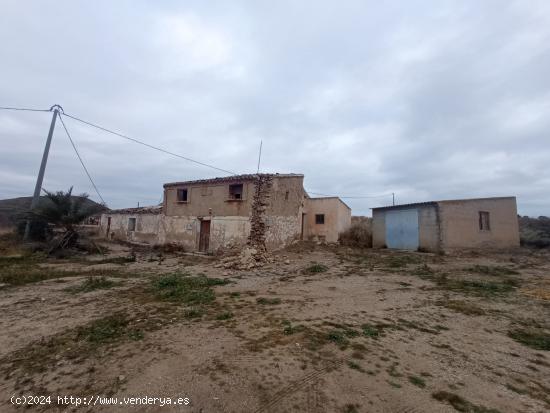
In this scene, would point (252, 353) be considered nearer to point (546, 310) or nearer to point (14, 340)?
point (14, 340)

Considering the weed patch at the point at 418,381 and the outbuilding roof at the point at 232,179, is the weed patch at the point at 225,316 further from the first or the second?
the outbuilding roof at the point at 232,179

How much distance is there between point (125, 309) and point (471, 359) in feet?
20.1

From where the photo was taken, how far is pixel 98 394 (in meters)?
2.86

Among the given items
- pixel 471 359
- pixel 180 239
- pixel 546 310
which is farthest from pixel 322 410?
pixel 180 239

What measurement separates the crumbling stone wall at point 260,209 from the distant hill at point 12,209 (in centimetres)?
931

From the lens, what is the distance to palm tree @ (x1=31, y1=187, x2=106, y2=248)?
14320mm

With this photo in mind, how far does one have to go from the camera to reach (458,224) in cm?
1612

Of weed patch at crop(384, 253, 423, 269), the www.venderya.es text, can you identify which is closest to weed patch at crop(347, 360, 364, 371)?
the www.venderya.es text

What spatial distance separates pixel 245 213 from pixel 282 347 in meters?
11.6

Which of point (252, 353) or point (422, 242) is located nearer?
point (252, 353)

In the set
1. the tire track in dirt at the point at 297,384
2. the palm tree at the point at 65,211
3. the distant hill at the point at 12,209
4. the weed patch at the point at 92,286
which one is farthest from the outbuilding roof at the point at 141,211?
the tire track in dirt at the point at 297,384

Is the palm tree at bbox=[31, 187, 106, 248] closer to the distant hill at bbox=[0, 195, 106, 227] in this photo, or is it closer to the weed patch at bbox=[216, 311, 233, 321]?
the distant hill at bbox=[0, 195, 106, 227]

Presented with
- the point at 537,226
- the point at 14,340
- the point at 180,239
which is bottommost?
the point at 14,340

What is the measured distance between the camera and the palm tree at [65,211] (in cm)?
1432
